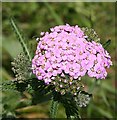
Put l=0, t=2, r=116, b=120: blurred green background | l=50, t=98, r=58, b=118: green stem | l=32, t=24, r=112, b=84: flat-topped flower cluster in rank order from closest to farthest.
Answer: l=32, t=24, r=112, b=84: flat-topped flower cluster
l=50, t=98, r=58, b=118: green stem
l=0, t=2, r=116, b=120: blurred green background

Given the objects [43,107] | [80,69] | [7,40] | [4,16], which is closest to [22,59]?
[80,69]

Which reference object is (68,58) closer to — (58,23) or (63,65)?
(63,65)

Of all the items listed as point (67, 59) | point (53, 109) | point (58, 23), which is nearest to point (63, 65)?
point (67, 59)

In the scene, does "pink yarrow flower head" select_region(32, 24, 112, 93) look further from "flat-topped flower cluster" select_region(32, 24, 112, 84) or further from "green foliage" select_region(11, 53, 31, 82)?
"green foliage" select_region(11, 53, 31, 82)

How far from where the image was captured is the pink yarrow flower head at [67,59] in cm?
258

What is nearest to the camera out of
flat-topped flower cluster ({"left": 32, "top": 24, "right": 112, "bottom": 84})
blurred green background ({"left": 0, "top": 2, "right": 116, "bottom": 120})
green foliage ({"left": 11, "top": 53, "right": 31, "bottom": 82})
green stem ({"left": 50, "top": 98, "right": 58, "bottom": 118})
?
flat-topped flower cluster ({"left": 32, "top": 24, "right": 112, "bottom": 84})

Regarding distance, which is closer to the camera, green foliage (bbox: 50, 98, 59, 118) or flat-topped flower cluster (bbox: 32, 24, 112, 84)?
flat-topped flower cluster (bbox: 32, 24, 112, 84)

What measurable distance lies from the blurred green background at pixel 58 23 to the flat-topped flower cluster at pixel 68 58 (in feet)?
5.08

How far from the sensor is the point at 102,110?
4.19 meters

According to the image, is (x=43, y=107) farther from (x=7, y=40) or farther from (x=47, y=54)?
(x=47, y=54)

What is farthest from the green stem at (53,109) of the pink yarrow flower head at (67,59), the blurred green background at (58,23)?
the blurred green background at (58,23)

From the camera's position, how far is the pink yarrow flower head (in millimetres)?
2582

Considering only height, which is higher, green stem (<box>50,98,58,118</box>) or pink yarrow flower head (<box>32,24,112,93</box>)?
pink yarrow flower head (<box>32,24,112,93</box>)

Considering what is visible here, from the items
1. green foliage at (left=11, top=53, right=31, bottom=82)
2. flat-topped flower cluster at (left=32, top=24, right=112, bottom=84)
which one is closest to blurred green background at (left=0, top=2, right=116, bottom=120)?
green foliage at (left=11, top=53, right=31, bottom=82)
